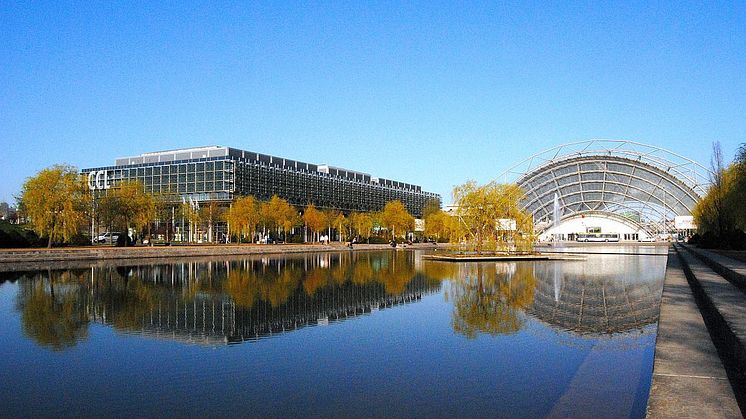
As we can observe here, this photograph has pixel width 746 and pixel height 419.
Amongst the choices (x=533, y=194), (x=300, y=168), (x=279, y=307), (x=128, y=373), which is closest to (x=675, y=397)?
(x=128, y=373)

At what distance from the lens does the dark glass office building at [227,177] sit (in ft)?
351

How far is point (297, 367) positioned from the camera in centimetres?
1168

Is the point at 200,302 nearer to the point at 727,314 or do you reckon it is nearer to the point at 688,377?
the point at 727,314

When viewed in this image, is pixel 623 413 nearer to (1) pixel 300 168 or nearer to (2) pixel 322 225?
(2) pixel 322 225

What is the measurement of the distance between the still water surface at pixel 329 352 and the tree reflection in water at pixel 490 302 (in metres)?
0.10

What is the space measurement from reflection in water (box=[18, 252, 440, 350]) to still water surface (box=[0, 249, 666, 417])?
0.09m

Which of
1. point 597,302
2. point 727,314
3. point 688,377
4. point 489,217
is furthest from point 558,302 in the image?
point 489,217

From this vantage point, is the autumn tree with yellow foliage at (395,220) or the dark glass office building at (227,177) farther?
the autumn tree with yellow foliage at (395,220)

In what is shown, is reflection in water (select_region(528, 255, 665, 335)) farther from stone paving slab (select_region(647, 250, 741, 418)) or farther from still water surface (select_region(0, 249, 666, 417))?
stone paving slab (select_region(647, 250, 741, 418))

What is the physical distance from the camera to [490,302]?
69.8 feet

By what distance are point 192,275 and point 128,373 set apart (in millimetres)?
24859

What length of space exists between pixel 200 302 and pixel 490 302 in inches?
406

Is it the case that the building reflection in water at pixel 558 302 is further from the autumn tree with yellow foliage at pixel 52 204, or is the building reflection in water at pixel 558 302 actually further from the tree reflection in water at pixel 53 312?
the autumn tree with yellow foliage at pixel 52 204

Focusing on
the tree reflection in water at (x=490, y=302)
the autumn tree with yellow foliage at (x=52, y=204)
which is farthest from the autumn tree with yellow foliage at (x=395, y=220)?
the tree reflection in water at (x=490, y=302)
